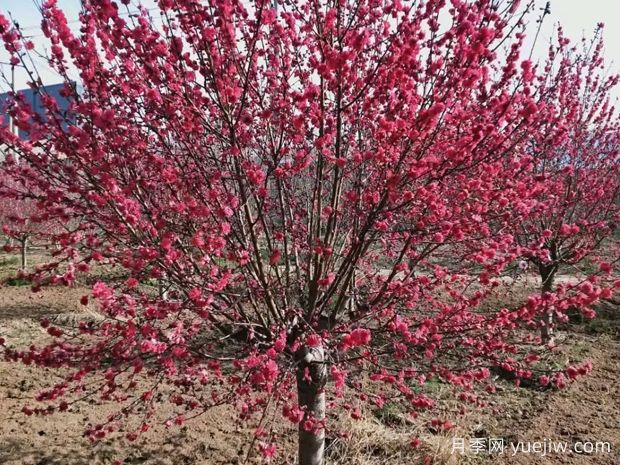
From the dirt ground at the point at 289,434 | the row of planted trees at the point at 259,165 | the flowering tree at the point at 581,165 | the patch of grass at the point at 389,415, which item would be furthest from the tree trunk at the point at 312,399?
the flowering tree at the point at 581,165

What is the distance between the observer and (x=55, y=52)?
2.44 meters

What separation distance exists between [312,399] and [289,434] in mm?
1586

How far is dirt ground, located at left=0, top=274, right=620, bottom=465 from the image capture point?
13.3ft

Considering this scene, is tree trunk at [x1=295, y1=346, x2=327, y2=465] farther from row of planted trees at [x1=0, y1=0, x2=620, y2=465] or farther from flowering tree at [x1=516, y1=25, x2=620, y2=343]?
flowering tree at [x1=516, y1=25, x2=620, y2=343]

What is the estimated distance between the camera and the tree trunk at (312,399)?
122 inches

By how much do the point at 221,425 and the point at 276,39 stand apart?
150 inches

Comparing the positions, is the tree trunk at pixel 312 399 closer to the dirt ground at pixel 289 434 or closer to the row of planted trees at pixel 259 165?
the row of planted trees at pixel 259 165

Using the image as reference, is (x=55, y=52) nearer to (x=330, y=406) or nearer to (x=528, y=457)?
(x=330, y=406)

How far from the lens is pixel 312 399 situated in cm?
328

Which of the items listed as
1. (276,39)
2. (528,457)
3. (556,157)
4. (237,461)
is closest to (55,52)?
(276,39)

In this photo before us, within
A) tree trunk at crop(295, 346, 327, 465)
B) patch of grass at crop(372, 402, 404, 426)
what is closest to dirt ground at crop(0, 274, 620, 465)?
patch of grass at crop(372, 402, 404, 426)

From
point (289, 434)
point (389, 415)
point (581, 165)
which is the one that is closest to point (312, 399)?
point (289, 434)

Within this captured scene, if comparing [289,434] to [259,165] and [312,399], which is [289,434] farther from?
[259,165]

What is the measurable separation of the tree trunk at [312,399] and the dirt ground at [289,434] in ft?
3.00
